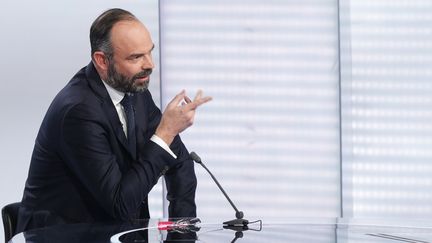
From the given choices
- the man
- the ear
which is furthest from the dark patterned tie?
the ear

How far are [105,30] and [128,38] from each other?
0.25 feet

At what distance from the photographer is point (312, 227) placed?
2260 millimetres

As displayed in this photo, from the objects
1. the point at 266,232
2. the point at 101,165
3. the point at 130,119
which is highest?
the point at 130,119

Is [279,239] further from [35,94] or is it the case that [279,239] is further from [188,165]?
[35,94]

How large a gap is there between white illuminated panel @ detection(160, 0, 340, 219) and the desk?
184 centimetres

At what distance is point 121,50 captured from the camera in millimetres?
2600

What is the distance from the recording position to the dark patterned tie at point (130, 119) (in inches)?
101

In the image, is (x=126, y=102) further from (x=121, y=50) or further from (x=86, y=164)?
(x=86, y=164)

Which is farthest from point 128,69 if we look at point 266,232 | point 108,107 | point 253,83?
point 253,83

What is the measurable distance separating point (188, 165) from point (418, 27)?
188 cm

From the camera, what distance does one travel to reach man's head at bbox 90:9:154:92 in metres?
2.59

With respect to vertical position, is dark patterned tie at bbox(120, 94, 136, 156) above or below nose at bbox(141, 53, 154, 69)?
below

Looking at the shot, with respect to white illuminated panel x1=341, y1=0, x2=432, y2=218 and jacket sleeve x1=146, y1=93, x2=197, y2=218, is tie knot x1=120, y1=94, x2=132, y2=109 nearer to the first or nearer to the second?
jacket sleeve x1=146, y1=93, x2=197, y2=218

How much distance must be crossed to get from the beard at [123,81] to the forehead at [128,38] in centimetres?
5
